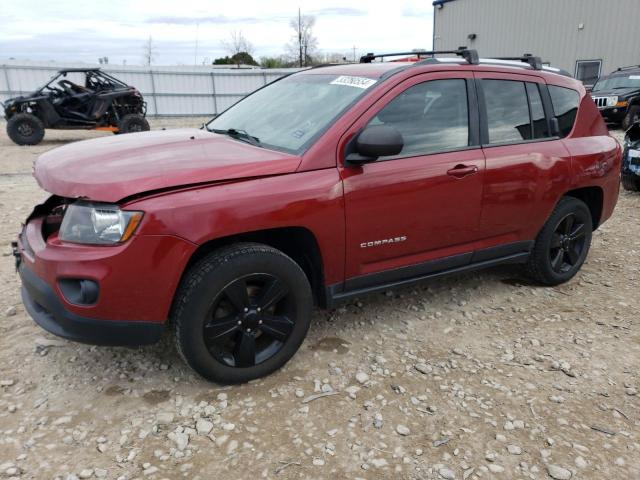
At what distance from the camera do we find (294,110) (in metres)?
3.31

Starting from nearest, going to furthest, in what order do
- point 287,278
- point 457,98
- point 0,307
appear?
point 287,278 < point 457,98 < point 0,307

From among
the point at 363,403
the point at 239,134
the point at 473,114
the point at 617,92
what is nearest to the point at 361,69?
the point at 473,114

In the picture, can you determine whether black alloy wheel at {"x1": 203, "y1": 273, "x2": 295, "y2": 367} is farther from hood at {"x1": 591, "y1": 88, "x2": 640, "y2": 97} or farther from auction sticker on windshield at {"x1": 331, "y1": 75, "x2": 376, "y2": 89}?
hood at {"x1": 591, "y1": 88, "x2": 640, "y2": 97}

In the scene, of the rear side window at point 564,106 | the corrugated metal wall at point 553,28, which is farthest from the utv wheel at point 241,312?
the corrugated metal wall at point 553,28

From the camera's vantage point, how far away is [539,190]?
12.3ft

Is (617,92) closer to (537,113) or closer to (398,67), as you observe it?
(537,113)

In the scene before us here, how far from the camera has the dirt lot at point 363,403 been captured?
91.4 inches

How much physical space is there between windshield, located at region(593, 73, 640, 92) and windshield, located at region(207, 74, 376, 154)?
547 inches

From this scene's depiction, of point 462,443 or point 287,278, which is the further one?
point 287,278

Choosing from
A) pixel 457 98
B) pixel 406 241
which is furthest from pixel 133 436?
pixel 457 98

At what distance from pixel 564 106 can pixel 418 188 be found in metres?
1.72

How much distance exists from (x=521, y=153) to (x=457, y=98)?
2.07ft

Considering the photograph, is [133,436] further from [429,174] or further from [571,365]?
[571,365]

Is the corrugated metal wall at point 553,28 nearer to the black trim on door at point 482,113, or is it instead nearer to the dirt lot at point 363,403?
the black trim on door at point 482,113
